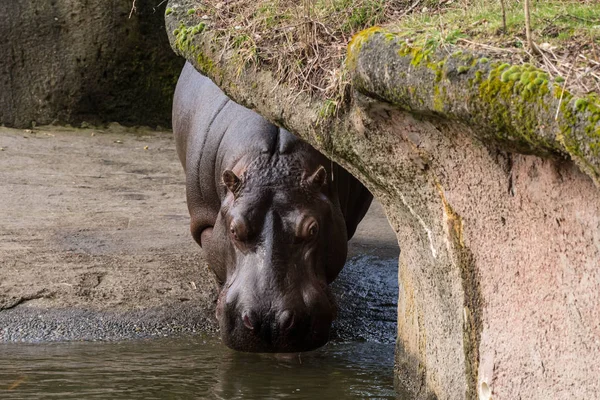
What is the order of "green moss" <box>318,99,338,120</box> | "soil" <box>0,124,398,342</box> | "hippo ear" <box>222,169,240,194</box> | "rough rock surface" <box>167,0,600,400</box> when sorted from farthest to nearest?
"soil" <box>0,124,398,342</box>
"hippo ear" <box>222,169,240,194</box>
"green moss" <box>318,99,338,120</box>
"rough rock surface" <box>167,0,600,400</box>

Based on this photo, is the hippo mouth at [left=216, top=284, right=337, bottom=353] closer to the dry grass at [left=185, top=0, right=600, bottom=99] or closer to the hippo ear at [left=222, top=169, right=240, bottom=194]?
the hippo ear at [left=222, top=169, right=240, bottom=194]

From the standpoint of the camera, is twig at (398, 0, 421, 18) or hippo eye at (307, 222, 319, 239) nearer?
twig at (398, 0, 421, 18)

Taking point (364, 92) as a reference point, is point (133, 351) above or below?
below

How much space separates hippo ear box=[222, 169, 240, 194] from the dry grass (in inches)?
29.8

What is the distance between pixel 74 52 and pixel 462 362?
7574 millimetres

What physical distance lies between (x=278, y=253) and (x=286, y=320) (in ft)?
1.02

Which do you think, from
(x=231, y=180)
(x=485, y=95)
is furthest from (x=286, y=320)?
(x=485, y=95)

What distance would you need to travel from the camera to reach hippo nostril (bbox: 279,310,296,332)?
13.8 ft

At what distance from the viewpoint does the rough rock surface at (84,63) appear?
387 inches

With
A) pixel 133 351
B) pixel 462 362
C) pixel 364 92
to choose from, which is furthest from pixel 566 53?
pixel 133 351

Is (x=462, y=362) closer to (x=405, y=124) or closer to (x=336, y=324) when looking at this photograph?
(x=405, y=124)

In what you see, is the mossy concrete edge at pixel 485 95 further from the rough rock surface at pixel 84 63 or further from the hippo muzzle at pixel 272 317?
the rough rock surface at pixel 84 63

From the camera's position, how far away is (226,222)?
15.5ft

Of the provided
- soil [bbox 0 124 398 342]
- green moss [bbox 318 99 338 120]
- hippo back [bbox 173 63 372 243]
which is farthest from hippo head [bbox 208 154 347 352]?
green moss [bbox 318 99 338 120]
